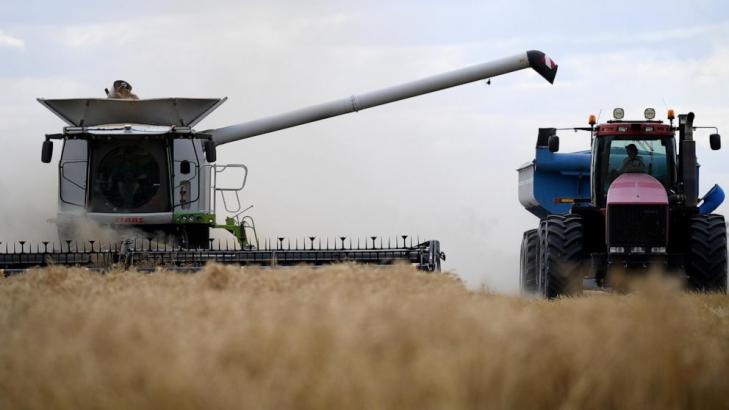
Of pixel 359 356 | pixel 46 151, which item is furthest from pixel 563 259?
pixel 359 356

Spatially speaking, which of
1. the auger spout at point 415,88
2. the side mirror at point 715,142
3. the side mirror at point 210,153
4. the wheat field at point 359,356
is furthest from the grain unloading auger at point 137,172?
the wheat field at point 359,356

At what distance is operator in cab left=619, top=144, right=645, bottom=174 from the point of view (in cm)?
1511

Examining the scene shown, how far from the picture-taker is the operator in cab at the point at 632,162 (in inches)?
595

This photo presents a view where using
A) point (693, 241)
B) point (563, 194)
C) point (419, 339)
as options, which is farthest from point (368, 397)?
point (563, 194)

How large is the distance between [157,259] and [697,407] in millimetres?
8691

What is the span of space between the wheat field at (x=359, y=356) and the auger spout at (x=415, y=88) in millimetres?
14500

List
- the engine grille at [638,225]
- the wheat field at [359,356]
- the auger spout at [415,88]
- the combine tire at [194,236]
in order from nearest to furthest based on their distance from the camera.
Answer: the wheat field at [359,356] < the engine grille at [638,225] < the combine tire at [194,236] < the auger spout at [415,88]

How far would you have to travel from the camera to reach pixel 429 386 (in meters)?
4.55

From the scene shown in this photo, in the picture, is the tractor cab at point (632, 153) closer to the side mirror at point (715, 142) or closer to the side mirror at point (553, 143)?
the side mirror at point (715, 142)

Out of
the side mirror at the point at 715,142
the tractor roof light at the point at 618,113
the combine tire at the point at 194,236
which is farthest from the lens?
the combine tire at the point at 194,236

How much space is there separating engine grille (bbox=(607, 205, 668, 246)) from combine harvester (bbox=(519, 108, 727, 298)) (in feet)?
0.04

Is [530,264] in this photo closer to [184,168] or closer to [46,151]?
[184,168]

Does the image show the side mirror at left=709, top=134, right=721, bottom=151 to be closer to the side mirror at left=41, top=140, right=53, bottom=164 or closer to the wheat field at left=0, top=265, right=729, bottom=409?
the side mirror at left=41, top=140, right=53, bottom=164

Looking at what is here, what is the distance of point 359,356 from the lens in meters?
4.79
